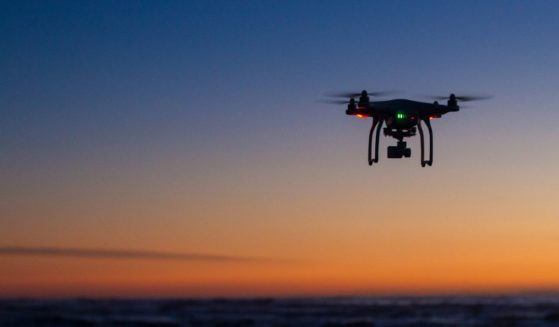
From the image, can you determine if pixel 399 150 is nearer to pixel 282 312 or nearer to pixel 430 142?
pixel 430 142

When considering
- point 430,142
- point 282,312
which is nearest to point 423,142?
point 430,142

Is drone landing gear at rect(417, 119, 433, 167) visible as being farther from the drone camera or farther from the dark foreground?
the dark foreground

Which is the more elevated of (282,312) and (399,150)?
(399,150)

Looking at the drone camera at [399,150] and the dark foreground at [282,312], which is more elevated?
the drone camera at [399,150]

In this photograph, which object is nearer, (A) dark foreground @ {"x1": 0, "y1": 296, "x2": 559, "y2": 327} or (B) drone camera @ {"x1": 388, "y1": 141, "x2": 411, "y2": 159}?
(A) dark foreground @ {"x1": 0, "y1": 296, "x2": 559, "y2": 327}

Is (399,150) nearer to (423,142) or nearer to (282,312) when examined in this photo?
(423,142)

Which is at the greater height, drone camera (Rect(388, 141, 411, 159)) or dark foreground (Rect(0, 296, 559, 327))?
drone camera (Rect(388, 141, 411, 159))

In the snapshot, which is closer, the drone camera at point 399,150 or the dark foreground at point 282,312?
the dark foreground at point 282,312

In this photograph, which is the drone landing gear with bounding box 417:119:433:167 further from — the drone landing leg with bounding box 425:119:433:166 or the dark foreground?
the dark foreground

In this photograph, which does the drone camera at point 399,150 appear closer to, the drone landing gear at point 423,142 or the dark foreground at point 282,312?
the drone landing gear at point 423,142
